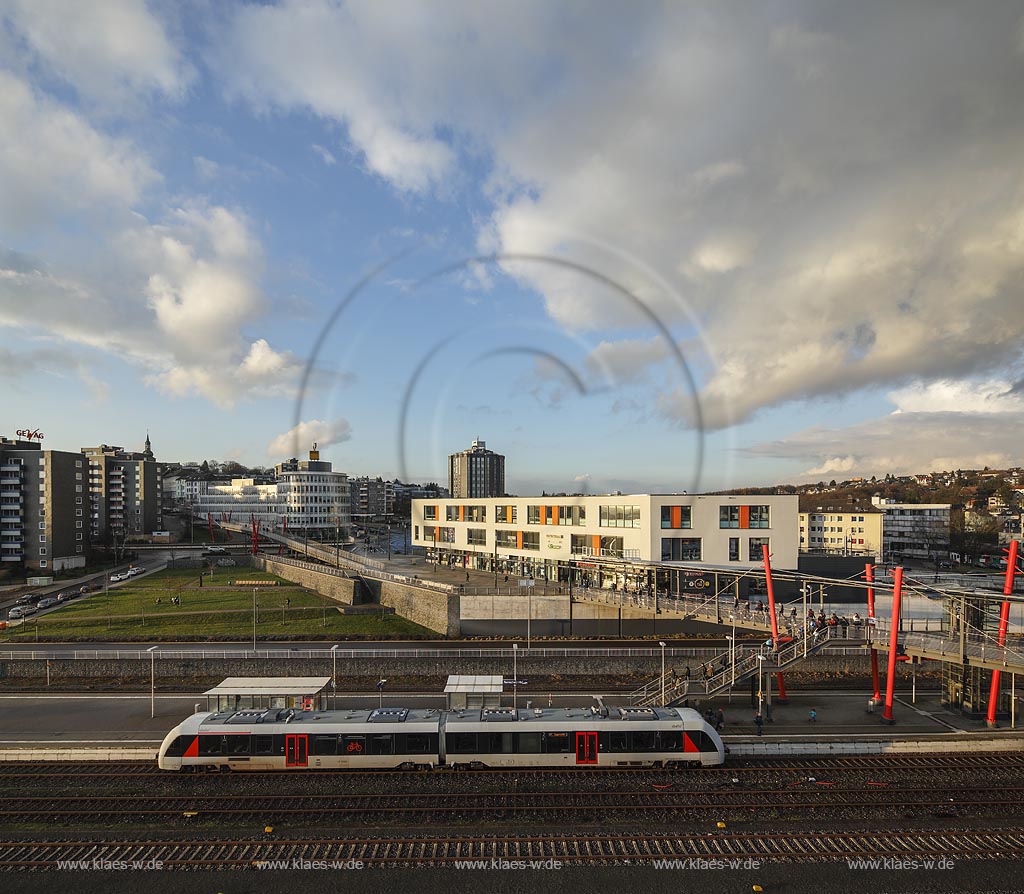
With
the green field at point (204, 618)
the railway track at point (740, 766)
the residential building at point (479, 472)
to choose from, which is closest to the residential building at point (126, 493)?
the green field at point (204, 618)

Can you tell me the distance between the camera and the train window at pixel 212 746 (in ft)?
69.2

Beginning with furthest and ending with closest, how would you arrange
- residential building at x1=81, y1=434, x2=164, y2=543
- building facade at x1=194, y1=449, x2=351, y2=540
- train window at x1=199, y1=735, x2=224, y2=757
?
building facade at x1=194, y1=449, x2=351, y2=540
residential building at x1=81, y1=434, x2=164, y2=543
train window at x1=199, y1=735, x2=224, y2=757

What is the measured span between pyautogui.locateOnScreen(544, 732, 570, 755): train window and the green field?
21.5 m

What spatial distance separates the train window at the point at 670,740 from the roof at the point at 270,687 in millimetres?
13653

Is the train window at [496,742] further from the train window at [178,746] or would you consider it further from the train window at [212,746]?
the train window at [178,746]

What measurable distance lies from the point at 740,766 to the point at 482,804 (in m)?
10.1

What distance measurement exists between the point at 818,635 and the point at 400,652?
Result: 22614 mm

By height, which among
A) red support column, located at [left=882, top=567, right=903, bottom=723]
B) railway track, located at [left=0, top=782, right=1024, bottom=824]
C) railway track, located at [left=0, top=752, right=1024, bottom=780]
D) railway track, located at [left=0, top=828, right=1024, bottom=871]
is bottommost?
railway track, located at [left=0, top=752, right=1024, bottom=780]

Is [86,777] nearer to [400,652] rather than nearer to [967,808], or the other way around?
[400,652]

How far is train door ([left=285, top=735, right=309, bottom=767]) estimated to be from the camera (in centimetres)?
2125

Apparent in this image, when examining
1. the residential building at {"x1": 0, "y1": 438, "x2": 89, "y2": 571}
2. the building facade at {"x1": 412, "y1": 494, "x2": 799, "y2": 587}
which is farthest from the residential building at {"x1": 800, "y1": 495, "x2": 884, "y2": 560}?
the residential building at {"x1": 0, "y1": 438, "x2": 89, "y2": 571}

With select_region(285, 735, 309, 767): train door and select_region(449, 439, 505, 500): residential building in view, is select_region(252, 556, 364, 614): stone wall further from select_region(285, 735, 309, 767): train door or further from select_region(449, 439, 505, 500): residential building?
select_region(449, 439, 505, 500): residential building

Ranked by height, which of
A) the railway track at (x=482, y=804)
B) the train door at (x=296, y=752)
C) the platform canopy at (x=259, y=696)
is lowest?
the railway track at (x=482, y=804)

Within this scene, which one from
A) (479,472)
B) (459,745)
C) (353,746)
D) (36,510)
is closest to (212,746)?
(353,746)
